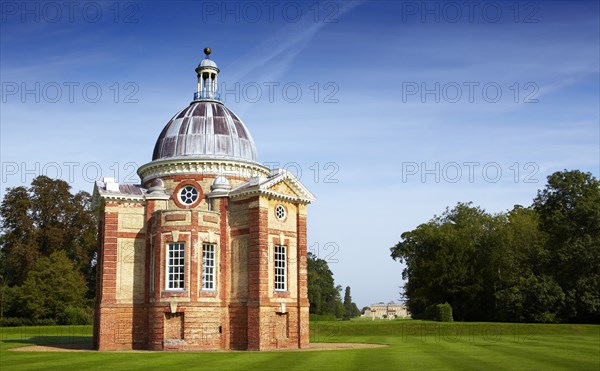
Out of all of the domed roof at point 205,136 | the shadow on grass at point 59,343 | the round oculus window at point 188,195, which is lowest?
the shadow on grass at point 59,343

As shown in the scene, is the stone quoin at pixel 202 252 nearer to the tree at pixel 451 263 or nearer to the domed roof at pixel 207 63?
the domed roof at pixel 207 63

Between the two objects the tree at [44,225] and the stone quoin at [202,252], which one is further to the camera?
the tree at [44,225]

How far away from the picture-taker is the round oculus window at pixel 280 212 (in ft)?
126

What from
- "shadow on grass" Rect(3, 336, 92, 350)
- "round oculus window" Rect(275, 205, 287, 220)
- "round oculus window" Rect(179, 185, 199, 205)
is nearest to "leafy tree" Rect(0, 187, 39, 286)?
"shadow on grass" Rect(3, 336, 92, 350)

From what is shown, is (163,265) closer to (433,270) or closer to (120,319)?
(120,319)

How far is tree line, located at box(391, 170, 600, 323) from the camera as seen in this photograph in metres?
58.7

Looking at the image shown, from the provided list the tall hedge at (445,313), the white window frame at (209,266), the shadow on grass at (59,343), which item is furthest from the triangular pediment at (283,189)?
the tall hedge at (445,313)

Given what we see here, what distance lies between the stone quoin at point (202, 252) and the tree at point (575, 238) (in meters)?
31.9

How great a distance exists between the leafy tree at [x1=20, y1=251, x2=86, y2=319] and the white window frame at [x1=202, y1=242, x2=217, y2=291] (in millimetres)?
30789

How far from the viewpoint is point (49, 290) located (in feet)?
202

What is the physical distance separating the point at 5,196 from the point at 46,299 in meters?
14.5

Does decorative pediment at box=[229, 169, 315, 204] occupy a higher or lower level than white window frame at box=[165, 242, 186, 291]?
higher

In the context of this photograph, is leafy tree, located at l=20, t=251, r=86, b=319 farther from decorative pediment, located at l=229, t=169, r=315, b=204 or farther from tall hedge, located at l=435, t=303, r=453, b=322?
tall hedge, located at l=435, t=303, r=453, b=322

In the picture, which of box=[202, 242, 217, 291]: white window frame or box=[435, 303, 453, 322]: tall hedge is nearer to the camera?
box=[202, 242, 217, 291]: white window frame
